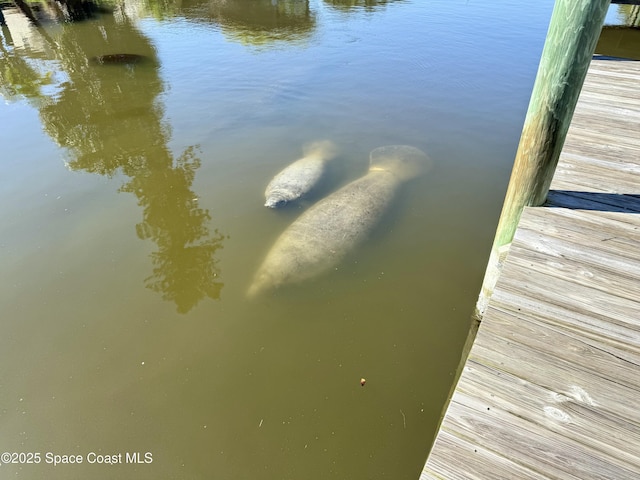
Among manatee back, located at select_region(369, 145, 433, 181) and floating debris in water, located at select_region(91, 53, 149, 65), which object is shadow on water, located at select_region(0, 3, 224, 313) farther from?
manatee back, located at select_region(369, 145, 433, 181)

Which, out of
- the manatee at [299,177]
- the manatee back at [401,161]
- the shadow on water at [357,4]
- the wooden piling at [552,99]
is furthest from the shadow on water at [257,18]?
the wooden piling at [552,99]

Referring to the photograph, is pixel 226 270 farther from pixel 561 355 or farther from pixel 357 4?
pixel 357 4

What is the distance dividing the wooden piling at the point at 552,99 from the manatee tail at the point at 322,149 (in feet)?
13.6

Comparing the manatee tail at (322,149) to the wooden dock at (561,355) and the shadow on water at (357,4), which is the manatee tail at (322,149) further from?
the shadow on water at (357,4)

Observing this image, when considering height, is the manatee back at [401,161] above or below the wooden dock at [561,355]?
below

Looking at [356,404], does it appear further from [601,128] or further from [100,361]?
[601,128]

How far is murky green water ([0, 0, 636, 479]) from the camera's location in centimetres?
355

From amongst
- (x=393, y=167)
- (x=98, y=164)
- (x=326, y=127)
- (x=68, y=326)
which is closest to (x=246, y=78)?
(x=326, y=127)

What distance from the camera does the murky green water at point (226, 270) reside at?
3.55 metres

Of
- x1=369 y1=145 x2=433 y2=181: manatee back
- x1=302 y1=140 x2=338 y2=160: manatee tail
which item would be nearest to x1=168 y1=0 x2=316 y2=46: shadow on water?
x1=302 y1=140 x2=338 y2=160: manatee tail

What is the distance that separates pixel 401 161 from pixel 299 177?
1797 millimetres

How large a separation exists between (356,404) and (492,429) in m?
1.79

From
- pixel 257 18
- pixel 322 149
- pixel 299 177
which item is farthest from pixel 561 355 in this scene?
pixel 257 18

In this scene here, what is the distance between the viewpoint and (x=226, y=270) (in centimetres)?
513
